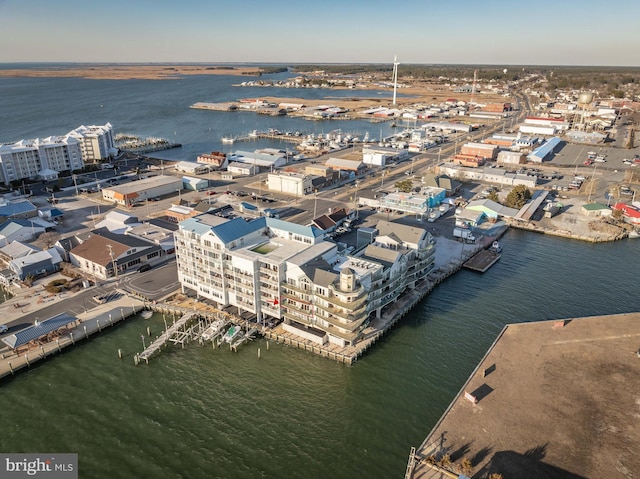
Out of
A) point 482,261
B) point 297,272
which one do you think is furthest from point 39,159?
point 482,261

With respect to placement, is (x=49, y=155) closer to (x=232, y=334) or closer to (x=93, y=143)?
(x=93, y=143)

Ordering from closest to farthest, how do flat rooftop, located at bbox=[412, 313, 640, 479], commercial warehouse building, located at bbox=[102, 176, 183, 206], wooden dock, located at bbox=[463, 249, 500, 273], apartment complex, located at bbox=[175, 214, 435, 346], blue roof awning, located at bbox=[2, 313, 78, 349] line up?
1. flat rooftop, located at bbox=[412, 313, 640, 479]
2. blue roof awning, located at bbox=[2, 313, 78, 349]
3. apartment complex, located at bbox=[175, 214, 435, 346]
4. wooden dock, located at bbox=[463, 249, 500, 273]
5. commercial warehouse building, located at bbox=[102, 176, 183, 206]

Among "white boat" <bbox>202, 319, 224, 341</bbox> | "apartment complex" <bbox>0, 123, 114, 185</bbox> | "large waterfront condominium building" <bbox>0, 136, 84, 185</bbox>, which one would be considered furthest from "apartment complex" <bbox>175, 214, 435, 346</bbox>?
"apartment complex" <bbox>0, 123, 114, 185</bbox>

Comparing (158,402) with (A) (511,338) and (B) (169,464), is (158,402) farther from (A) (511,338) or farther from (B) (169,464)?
(A) (511,338)

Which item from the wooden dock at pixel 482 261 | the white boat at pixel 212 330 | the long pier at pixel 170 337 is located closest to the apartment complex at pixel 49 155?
the long pier at pixel 170 337

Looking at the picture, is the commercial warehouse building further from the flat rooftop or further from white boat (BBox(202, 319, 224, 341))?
the flat rooftop

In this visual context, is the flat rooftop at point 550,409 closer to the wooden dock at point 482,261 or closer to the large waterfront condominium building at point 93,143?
the wooden dock at point 482,261

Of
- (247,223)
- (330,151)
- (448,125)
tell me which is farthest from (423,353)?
(448,125)
